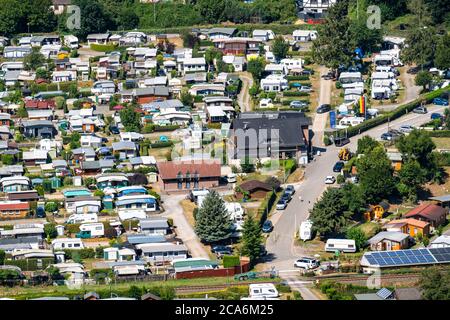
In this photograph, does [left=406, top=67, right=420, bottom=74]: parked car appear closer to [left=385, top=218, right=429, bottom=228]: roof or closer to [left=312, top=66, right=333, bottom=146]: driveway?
[left=312, top=66, right=333, bottom=146]: driveway

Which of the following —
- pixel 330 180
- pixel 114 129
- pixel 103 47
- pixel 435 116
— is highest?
pixel 103 47

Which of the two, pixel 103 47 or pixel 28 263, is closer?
pixel 28 263

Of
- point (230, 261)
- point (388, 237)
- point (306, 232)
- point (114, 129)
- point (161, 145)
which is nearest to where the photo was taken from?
point (230, 261)

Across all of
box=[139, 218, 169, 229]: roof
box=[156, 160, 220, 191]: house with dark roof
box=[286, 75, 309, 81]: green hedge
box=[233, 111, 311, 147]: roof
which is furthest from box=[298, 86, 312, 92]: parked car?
box=[139, 218, 169, 229]: roof

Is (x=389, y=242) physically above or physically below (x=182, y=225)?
above

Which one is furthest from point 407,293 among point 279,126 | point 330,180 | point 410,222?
point 279,126

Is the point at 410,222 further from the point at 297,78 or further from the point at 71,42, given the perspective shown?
the point at 71,42
